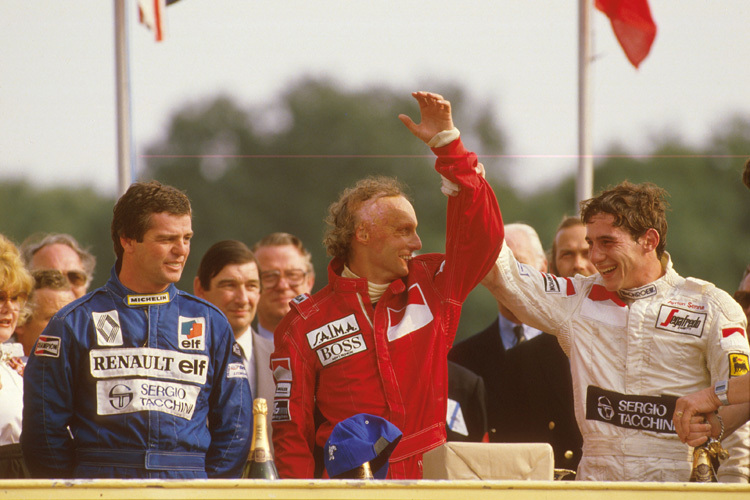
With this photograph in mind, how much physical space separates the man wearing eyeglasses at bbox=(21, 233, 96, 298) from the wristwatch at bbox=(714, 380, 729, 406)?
10.7 feet

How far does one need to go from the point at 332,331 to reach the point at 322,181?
943 inches

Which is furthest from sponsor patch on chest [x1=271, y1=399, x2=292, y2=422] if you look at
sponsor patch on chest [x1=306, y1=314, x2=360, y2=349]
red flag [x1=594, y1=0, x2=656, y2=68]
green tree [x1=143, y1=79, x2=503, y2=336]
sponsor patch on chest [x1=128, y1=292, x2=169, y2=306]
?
green tree [x1=143, y1=79, x2=503, y2=336]

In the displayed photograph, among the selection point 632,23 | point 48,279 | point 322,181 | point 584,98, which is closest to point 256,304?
point 48,279

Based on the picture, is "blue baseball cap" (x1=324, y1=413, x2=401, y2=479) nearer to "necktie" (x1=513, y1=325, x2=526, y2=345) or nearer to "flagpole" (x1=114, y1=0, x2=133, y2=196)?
"necktie" (x1=513, y1=325, x2=526, y2=345)

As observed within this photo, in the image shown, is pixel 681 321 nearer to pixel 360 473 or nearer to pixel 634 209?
pixel 634 209

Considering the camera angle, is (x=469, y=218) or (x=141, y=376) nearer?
(x=141, y=376)

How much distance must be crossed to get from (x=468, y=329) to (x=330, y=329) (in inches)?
910

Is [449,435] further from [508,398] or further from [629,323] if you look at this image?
[629,323]

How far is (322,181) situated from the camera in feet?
90.3

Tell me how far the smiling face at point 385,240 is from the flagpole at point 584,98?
146 inches

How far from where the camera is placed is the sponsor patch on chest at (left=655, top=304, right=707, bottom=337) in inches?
140

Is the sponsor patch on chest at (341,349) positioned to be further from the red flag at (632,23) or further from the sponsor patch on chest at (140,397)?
the red flag at (632,23)

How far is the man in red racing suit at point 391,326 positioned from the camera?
3.57 meters

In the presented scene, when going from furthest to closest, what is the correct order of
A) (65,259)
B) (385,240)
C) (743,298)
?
(65,259)
(743,298)
(385,240)
